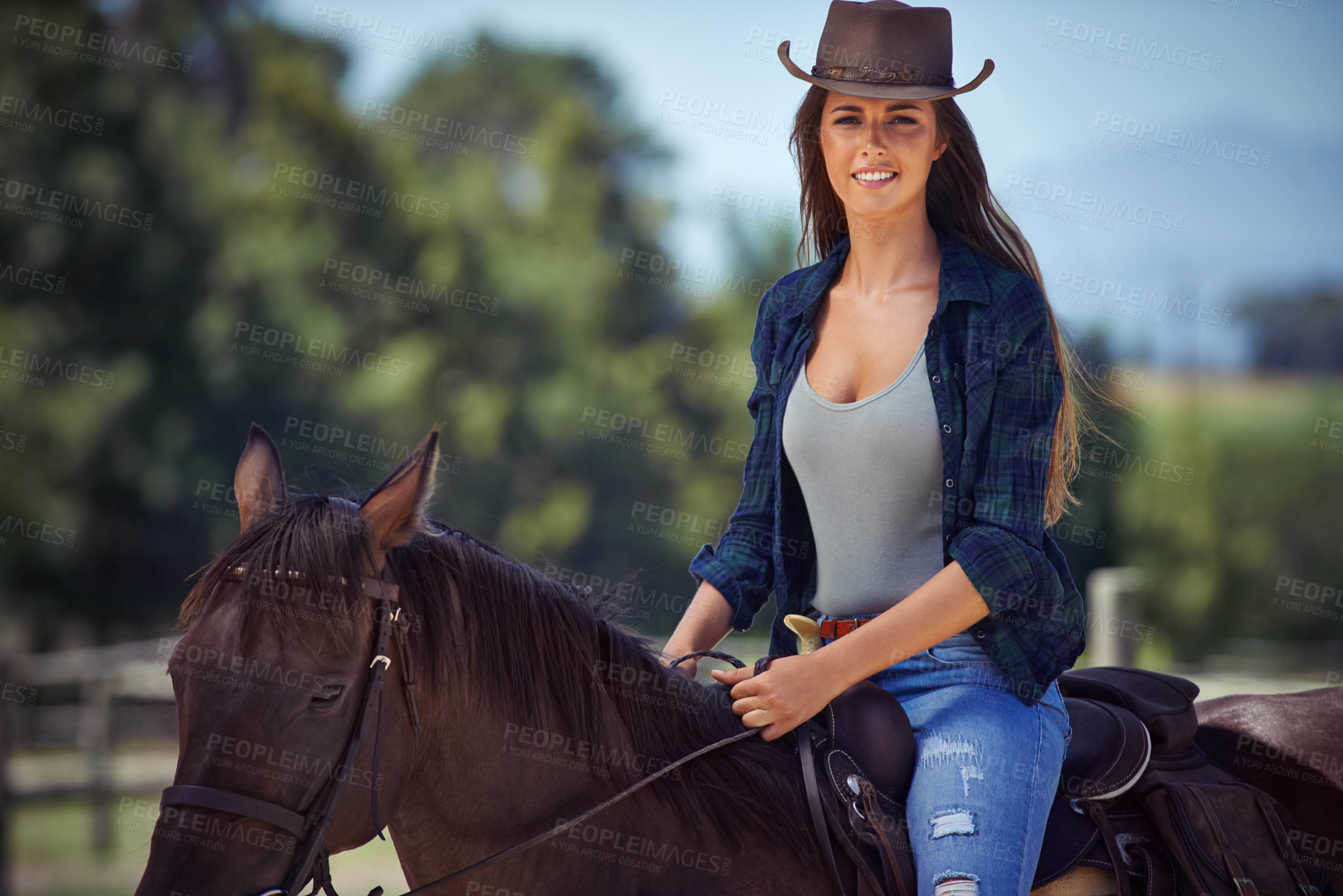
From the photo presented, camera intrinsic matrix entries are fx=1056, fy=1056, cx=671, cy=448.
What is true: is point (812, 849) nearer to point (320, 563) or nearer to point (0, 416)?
point (320, 563)

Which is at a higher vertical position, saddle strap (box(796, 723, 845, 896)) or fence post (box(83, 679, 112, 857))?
saddle strap (box(796, 723, 845, 896))

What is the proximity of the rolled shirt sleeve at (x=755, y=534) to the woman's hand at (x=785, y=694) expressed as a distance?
421 mm

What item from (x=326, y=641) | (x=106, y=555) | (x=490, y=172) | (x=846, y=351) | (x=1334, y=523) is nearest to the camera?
(x=326, y=641)

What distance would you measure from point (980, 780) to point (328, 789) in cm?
125

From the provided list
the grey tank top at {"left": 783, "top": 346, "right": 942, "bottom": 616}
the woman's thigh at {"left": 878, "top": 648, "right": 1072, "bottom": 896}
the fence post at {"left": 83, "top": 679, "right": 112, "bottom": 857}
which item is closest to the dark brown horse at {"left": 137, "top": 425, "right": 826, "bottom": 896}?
the woman's thigh at {"left": 878, "top": 648, "right": 1072, "bottom": 896}

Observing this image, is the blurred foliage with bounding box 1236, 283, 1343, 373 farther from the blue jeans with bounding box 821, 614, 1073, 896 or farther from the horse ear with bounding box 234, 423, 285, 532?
the horse ear with bounding box 234, 423, 285, 532

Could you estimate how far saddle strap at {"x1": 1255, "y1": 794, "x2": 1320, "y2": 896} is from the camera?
2.48 meters

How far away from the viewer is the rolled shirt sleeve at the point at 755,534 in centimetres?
266

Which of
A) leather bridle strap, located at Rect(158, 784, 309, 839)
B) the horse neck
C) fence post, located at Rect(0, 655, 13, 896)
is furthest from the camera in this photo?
fence post, located at Rect(0, 655, 13, 896)

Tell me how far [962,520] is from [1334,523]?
27.4 m

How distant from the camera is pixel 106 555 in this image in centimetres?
1758

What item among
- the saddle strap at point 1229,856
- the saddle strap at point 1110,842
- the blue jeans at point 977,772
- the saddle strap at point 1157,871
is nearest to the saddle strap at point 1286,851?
the saddle strap at point 1229,856

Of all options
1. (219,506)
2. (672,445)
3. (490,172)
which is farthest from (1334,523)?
(219,506)

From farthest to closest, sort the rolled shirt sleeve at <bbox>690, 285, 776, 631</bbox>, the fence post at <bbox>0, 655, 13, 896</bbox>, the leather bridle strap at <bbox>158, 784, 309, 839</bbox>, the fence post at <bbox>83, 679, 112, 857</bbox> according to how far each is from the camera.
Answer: the fence post at <bbox>83, 679, 112, 857</bbox>
the fence post at <bbox>0, 655, 13, 896</bbox>
the rolled shirt sleeve at <bbox>690, 285, 776, 631</bbox>
the leather bridle strap at <bbox>158, 784, 309, 839</bbox>
